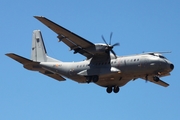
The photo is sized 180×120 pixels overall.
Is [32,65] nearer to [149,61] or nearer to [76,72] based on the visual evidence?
[76,72]

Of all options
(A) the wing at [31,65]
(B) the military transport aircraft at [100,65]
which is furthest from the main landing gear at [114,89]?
(A) the wing at [31,65]

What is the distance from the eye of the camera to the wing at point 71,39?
3416 cm

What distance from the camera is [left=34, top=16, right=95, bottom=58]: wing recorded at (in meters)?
34.2

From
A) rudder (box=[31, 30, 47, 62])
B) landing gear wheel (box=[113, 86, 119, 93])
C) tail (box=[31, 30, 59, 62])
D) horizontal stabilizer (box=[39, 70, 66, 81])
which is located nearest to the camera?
landing gear wheel (box=[113, 86, 119, 93])

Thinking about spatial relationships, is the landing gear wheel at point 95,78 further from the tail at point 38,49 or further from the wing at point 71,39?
the tail at point 38,49

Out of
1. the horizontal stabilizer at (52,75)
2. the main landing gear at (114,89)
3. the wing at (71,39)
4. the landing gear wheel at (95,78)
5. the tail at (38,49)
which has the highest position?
the tail at (38,49)

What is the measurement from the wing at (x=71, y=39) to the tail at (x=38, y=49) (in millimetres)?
Answer: 4894

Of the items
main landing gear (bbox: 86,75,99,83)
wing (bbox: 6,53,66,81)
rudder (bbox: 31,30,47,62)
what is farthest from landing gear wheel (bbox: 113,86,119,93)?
rudder (bbox: 31,30,47,62)

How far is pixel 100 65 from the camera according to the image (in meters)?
36.3

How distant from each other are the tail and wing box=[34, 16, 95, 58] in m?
4.89

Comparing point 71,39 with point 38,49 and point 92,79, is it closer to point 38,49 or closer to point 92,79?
point 92,79

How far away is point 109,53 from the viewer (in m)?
36.2

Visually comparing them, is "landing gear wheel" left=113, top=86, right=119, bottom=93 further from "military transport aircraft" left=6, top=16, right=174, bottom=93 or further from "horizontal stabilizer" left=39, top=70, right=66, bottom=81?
"horizontal stabilizer" left=39, top=70, right=66, bottom=81

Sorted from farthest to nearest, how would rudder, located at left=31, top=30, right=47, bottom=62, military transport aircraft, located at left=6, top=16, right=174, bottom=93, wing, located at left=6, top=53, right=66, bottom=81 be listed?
rudder, located at left=31, top=30, right=47, bottom=62 < wing, located at left=6, top=53, right=66, bottom=81 < military transport aircraft, located at left=6, top=16, right=174, bottom=93
